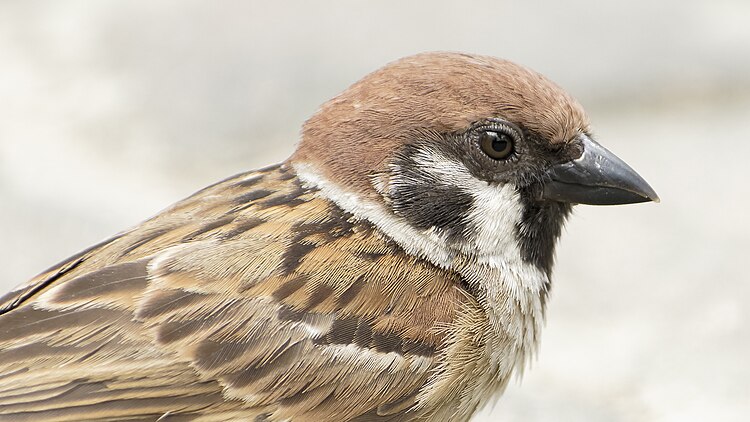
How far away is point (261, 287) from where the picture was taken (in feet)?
9.60

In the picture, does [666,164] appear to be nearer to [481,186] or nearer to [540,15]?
[540,15]

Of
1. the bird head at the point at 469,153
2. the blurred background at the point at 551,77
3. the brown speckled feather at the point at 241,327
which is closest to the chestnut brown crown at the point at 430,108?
the bird head at the point at 469,153

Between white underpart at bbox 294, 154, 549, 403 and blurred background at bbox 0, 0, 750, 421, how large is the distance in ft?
2.45

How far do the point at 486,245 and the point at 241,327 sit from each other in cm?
63

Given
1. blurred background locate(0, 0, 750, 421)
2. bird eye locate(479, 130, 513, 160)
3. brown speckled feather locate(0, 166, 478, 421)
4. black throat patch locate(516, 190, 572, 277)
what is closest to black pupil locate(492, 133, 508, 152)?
bird eye locate(479, 130, 513, 160)

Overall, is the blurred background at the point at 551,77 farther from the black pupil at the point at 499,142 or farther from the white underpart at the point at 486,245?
the black pupil at the point at 499,142

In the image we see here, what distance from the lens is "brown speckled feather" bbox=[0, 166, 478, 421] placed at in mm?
2830

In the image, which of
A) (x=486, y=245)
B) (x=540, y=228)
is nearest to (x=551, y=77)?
(x=540, y=228)

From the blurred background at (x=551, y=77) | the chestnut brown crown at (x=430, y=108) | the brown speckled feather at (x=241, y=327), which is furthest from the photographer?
the blurred background at (x=551, y=77)

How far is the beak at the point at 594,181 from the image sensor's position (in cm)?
310

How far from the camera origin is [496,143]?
3041 millimetres

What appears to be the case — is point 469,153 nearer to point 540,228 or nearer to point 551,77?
point 540,228

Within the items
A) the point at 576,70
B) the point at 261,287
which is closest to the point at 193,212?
the point at 261,287

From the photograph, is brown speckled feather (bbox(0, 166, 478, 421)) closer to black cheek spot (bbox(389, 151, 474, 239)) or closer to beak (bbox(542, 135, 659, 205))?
black cheek spot (bbox(389, 151, 474, 239))
